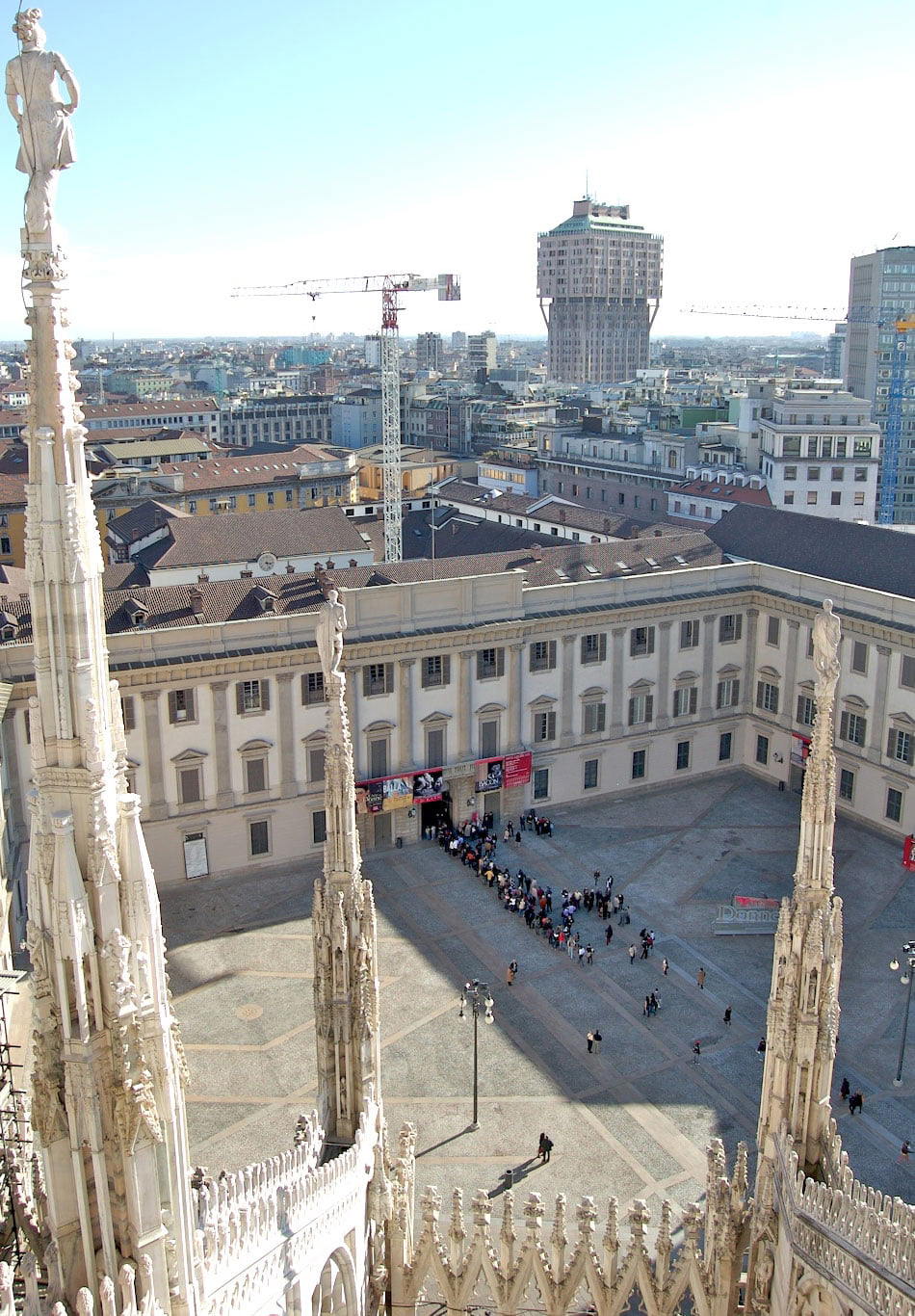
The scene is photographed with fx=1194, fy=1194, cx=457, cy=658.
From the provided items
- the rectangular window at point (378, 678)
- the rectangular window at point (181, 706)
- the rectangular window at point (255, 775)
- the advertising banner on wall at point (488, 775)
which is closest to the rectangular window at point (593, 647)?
the advertising banner on wall at point (488, 775)

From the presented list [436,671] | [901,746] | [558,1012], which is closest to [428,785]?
[436,671]

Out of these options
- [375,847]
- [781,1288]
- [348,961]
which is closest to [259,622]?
[375,847]

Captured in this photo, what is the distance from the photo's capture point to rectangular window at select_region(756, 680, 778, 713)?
67.9 meters

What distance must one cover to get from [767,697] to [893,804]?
1057 centimetres

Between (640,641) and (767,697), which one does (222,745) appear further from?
(767,697)

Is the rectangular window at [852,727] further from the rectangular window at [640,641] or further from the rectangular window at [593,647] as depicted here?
the rectangular window at [593,647]

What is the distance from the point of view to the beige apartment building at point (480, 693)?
5433cm

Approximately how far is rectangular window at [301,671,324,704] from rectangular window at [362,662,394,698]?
223 cm

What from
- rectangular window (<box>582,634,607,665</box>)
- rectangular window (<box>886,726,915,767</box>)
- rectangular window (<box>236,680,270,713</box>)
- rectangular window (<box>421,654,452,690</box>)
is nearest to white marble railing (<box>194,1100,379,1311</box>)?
rectangular window (<box>236,680,270,713</box>)

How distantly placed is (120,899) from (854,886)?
49.0 meters

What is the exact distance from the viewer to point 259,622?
180 ft

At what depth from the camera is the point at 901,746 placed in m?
59.3

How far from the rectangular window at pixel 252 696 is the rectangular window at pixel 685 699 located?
24.2 m

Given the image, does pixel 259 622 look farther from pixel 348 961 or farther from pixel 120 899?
pixel 120 899
